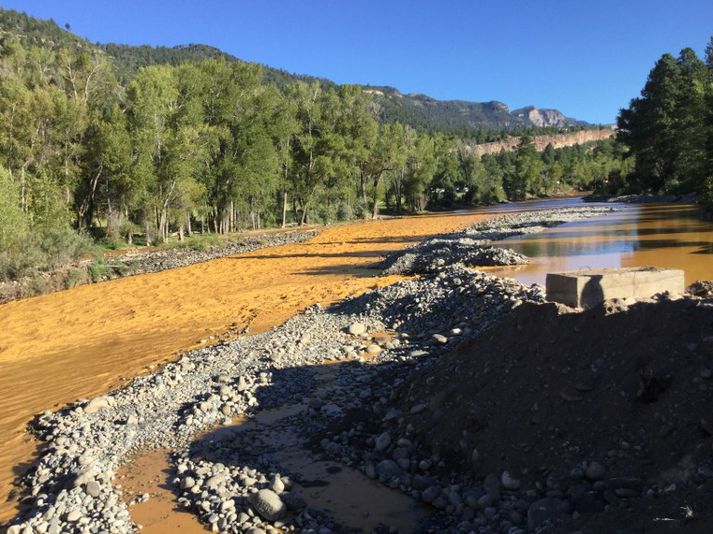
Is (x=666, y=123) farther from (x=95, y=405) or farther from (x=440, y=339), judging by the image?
(x=95, y=405)

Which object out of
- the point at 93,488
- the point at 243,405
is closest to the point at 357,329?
the point at 243,405

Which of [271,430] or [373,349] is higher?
[373,349]

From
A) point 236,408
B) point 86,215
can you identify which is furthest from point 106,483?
point 86,215

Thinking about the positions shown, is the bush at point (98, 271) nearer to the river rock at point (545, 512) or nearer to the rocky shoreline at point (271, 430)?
the rocky shoreline at point (271, 430)

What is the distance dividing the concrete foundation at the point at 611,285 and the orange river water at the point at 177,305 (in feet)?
26.2

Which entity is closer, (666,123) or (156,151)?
(156,151)

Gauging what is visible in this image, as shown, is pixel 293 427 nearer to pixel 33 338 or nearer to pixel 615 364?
pixel 615 364

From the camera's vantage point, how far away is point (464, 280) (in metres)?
14.1

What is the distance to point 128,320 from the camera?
17.1m

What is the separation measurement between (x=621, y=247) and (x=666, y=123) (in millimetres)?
45757

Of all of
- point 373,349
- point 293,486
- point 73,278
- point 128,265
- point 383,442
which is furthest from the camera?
point 128,265

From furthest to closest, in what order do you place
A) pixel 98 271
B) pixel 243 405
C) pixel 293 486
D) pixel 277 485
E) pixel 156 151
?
pixel 156 151 → pixel 98 271 → pixel 243 405 → pixel 293 486 → pixel 277 485

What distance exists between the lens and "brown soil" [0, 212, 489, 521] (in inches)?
410

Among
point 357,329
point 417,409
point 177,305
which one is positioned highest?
point 417,409
